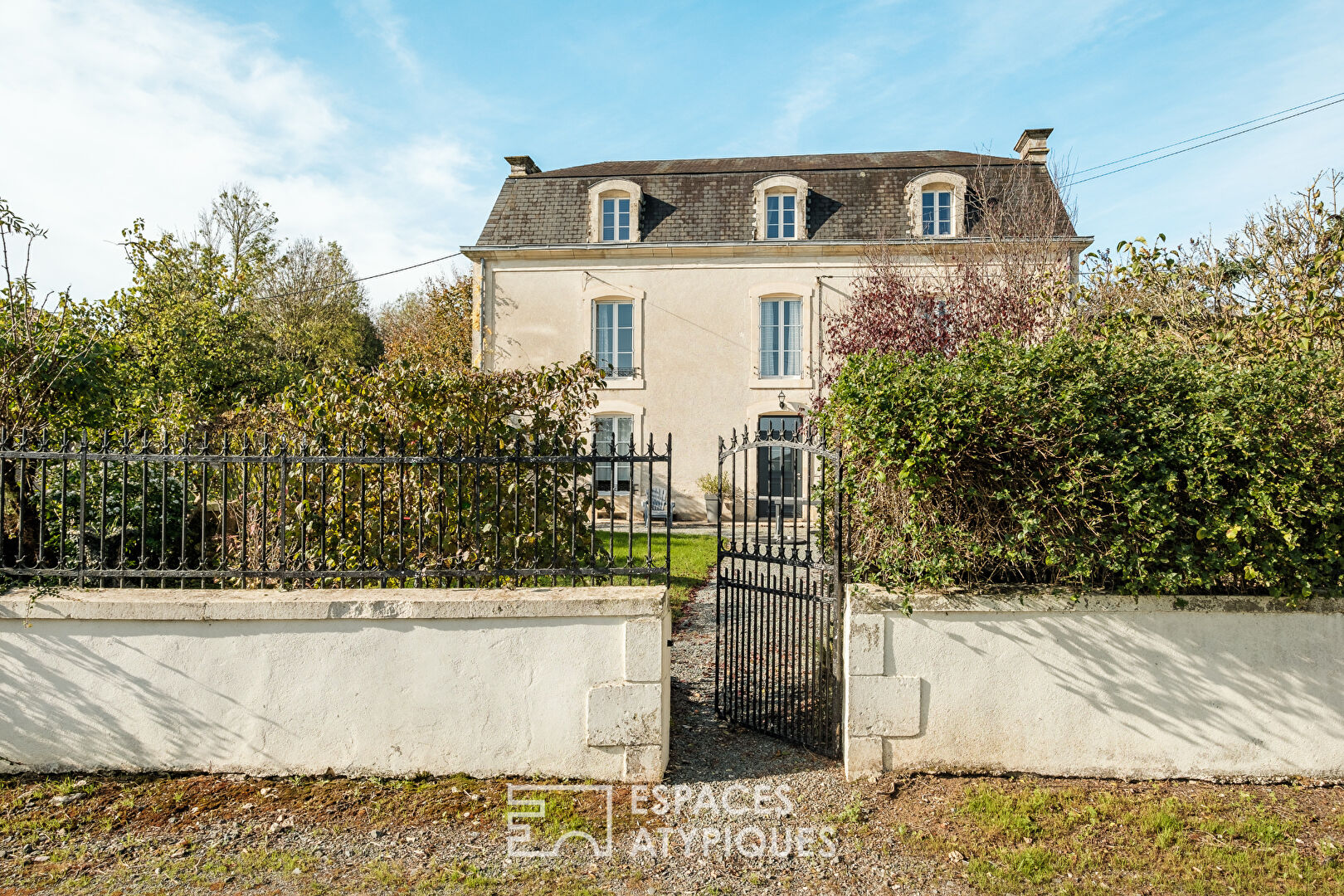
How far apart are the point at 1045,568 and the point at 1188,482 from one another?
865 millimetres

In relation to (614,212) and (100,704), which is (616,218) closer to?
(614,212)

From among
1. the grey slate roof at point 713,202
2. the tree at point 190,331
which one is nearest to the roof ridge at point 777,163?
the grey slate roof at point 713,202

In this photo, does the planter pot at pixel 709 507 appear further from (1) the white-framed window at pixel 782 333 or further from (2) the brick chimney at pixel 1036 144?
(2) the brick chimney at pixel 1036 144

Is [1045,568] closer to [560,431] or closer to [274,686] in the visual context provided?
[560,431]

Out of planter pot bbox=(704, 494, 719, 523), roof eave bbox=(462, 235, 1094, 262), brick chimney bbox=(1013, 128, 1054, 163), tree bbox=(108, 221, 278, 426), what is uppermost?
brick chimney bbox=(1013, 128, 1054, 163)

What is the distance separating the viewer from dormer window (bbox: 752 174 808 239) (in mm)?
17688

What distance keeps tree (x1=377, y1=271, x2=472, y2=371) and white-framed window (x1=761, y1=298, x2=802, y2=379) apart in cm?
695

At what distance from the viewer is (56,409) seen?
615cm

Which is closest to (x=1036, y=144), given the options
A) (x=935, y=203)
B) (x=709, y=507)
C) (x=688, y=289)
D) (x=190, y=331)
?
(x=935, y=203)

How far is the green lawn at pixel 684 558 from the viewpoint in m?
9.22

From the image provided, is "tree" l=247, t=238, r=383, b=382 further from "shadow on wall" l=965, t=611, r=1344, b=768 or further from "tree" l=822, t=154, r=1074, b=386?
"shadow on wall" l=965, t=611, r=1344, b=768

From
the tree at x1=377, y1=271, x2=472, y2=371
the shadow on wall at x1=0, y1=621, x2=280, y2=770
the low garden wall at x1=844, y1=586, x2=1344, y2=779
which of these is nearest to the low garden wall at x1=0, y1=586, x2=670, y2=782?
the shadow on wall at x1=0, y1=621, x2=280, y2=770

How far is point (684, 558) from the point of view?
1180 centimetres

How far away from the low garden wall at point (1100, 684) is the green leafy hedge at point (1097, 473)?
0.20 metres
